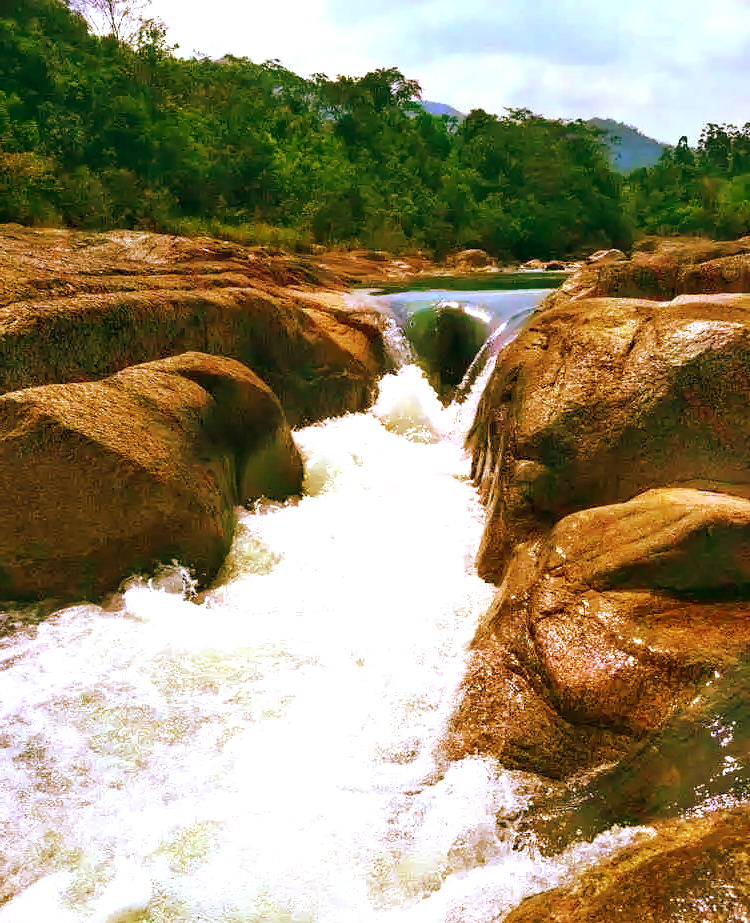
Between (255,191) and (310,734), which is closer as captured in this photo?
(310,734)

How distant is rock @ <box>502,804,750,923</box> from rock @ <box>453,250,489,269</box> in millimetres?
24538

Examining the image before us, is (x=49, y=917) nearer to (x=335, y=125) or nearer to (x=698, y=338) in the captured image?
(x=698, y=338)

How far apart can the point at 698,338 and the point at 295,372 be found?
4.34m

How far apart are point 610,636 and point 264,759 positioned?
5.16ft

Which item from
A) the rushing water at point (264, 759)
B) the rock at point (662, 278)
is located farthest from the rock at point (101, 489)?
the rock at point (662, 278)

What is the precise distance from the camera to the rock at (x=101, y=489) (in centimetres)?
458

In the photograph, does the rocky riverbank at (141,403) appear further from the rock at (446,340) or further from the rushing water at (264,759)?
the rock at (446,340)

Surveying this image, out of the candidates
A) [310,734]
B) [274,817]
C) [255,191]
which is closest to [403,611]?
[310,734]

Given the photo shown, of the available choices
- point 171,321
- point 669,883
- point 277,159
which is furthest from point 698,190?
point 669,883

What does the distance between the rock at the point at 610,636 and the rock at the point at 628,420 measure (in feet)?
2.43

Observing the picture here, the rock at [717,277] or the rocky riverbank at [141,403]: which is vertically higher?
the rock at [717,277]

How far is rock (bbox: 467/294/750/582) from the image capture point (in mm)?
4551

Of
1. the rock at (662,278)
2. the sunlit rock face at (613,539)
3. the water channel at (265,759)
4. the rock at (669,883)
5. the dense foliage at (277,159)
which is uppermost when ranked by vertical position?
the dense foliage at (277,159)

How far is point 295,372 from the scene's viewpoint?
8.04 m
